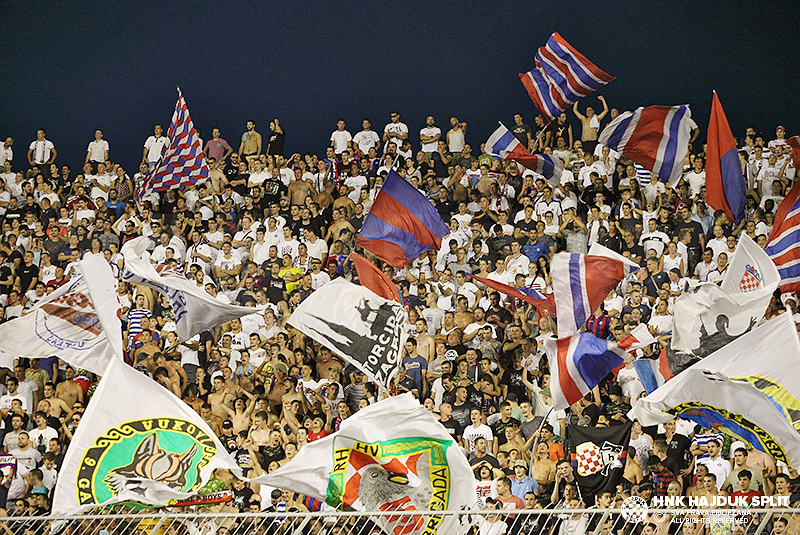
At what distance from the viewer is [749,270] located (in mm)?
12117

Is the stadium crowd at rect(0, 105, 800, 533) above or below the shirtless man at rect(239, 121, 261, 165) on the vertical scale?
below

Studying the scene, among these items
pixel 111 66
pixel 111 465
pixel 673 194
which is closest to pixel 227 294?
pixel 673 194

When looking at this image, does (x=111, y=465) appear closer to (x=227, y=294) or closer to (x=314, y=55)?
(x=227, y=294)

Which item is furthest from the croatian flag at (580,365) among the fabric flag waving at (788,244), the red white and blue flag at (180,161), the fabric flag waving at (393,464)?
the red white and blue flag at (180,161)

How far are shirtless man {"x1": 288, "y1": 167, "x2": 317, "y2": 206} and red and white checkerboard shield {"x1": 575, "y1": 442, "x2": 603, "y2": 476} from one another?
10513 millimetres

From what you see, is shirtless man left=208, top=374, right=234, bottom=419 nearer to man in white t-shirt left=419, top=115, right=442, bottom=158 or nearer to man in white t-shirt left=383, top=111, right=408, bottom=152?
man in white t-shirt left=419, top=115, right=442, bottom=158

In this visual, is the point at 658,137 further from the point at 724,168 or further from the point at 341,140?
the point at 341,140

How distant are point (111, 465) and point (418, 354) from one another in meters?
7.66

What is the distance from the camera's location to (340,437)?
851 cm

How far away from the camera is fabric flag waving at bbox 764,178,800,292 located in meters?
13.0

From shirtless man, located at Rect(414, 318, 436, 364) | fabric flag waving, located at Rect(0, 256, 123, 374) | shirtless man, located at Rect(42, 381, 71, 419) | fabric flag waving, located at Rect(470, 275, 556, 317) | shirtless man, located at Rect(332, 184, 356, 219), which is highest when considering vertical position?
shirtless man, located at Rect(332, 184, 356, 219)

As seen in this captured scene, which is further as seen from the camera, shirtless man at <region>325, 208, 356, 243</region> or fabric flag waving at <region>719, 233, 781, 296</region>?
shirtless man at <region>325, 208, 356, 243</region>

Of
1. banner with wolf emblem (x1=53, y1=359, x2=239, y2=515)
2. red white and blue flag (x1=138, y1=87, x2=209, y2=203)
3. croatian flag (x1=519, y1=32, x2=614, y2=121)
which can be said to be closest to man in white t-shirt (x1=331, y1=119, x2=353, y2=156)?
red white and blue flag (x1=138, y1=87, x2=209, y2=203)

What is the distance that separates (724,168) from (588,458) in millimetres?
5397
